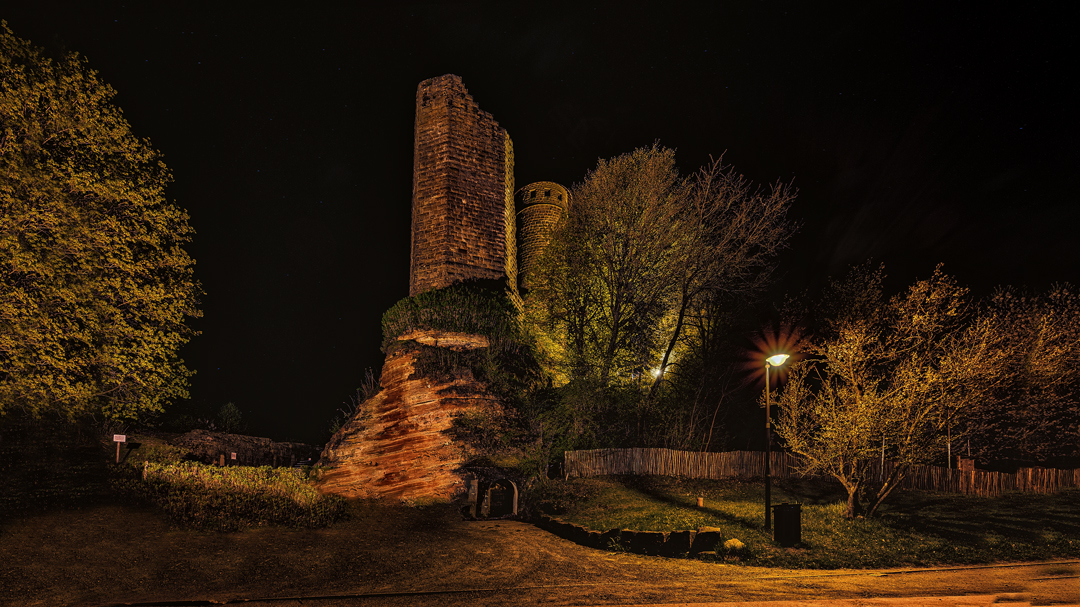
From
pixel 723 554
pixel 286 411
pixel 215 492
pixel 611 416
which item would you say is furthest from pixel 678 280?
pixel 286 411

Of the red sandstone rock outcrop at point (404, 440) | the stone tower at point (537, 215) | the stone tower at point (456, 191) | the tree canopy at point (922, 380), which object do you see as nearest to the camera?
the tree canopy at point (922, 380)

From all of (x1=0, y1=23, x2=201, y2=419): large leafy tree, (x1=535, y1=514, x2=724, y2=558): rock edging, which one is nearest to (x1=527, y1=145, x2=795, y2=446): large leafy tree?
(x1=535, y1=514, x2=724, y2=558): rock edging

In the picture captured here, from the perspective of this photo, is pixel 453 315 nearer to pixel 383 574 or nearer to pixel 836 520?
pixel 383 574

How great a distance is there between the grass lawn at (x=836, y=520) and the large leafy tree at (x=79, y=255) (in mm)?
11012

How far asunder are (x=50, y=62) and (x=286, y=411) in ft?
87.6

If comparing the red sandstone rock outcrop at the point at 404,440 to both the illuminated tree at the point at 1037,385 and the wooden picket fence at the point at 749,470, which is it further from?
the illuminated tree at the point at 1037,385

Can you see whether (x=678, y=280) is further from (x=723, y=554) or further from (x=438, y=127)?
(x=723, y=554)

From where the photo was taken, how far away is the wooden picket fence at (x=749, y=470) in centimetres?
1856

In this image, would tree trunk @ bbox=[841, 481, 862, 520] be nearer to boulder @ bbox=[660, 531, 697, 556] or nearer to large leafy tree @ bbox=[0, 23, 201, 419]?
boulder @ bbox=[660, 531, 697, 556]

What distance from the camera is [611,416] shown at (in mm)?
21047

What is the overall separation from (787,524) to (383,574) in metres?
7.68

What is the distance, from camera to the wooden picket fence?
18.6 meters

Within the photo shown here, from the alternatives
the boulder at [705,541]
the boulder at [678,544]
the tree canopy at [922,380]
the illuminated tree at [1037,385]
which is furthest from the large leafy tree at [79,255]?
the illuminated tree at [1037,385]

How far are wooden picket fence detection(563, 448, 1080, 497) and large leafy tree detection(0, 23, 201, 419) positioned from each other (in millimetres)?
12012
